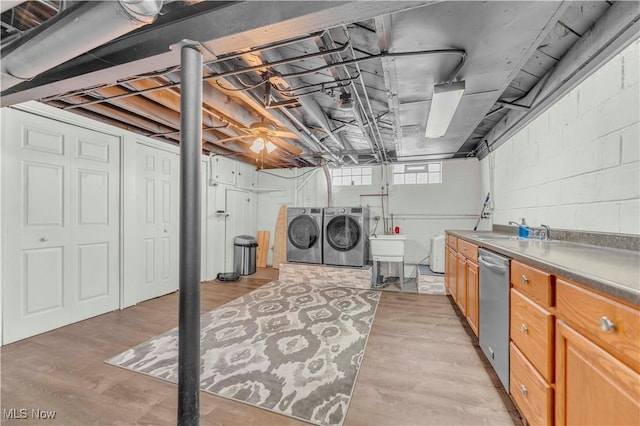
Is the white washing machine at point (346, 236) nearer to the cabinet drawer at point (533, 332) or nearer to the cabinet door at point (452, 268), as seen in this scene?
the cabinet door at point (452, 268)

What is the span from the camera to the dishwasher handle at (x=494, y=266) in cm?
158

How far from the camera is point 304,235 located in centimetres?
444

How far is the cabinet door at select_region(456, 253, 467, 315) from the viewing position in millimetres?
2500

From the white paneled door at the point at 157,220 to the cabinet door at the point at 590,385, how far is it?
A: 4.00 meters

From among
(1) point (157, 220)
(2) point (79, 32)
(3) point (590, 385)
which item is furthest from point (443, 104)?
(1) point (157, 220)

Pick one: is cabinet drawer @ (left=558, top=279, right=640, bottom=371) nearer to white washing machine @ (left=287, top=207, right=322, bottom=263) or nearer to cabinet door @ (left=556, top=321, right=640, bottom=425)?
cabinet door @ (left=556, top=321, right=640, bottom=425)

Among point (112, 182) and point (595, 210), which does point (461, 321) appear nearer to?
point (595, 210)

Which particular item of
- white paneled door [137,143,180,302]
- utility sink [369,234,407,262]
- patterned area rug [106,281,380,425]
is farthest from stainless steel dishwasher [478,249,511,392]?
white paneled door [137,143,180,302]

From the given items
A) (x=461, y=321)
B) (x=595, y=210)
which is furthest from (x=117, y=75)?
(x=461, y=321)

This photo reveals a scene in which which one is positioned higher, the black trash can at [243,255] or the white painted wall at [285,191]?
the white painted wall at [285,191]

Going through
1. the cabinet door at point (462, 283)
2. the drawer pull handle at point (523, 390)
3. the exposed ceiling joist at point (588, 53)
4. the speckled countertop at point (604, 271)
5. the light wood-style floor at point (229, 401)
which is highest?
the exposed ceiling joist at point (588, 53)

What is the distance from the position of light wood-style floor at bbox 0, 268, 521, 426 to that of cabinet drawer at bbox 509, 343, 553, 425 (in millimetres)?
235

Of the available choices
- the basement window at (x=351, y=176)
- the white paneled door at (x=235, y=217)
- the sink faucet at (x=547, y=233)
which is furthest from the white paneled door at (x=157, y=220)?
the sink faucet at (x=547, y=233)

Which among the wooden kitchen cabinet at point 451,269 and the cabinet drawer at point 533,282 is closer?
the cabinet drawer at point 533,282
